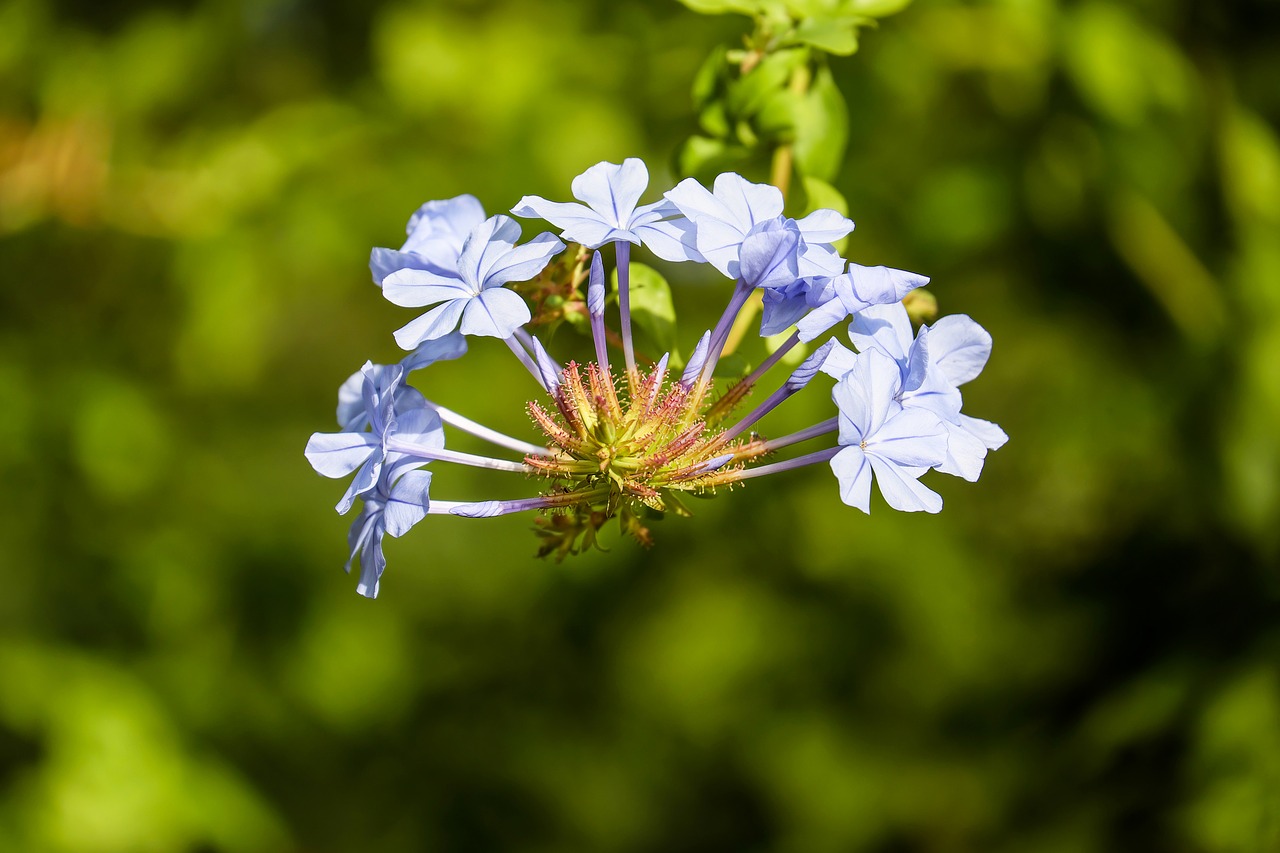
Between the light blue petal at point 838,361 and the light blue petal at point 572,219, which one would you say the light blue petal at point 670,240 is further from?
the light blue petal at point 838,361

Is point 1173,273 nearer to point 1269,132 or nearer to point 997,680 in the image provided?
point 1269,132

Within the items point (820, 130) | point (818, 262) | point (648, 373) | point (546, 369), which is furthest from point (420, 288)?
point (820, 130)

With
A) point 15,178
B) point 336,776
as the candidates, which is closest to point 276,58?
point 15,178

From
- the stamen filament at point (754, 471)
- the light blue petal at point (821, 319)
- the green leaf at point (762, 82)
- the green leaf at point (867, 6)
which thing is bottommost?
the stamen filament at point (754, 471)

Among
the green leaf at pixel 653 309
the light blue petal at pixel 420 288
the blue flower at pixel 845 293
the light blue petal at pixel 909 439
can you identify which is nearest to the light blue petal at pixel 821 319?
the blue flower at pixel 845 293

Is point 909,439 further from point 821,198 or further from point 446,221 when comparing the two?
point 446,221

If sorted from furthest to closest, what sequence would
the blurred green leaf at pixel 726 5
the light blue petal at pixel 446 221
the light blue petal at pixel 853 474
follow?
the blurred green leaf at pixel 726 5
the light blue petal at pixel 446 221
the light blue petal at pixel 853 474

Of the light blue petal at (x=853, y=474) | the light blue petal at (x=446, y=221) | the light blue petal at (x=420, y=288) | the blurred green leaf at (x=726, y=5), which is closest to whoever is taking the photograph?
the light blue petal at (x=853, y=474)
